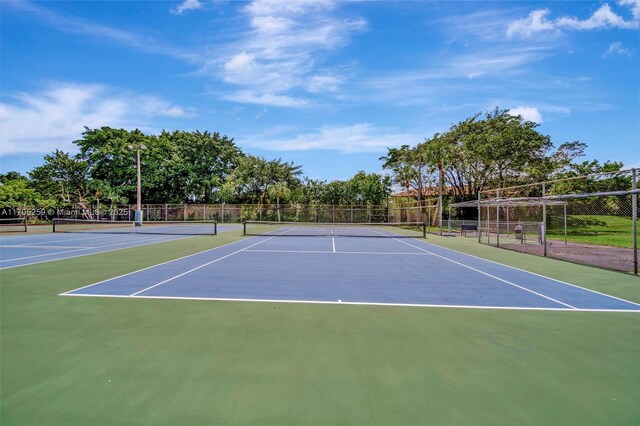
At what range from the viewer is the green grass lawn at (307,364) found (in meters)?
3.13

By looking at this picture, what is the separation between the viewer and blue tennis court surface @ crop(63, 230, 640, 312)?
698cm

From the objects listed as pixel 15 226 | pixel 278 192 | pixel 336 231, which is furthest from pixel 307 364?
pixel 278 192

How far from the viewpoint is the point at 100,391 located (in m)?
3.42

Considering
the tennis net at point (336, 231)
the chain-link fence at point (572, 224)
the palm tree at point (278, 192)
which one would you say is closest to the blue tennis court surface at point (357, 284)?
the chain-link fence at point (572, 224)

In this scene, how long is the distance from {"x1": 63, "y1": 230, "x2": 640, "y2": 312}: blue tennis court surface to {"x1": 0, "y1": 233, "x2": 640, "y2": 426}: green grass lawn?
581 millimetres

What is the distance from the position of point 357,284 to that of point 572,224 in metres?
24.6

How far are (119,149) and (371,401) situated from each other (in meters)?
50.6

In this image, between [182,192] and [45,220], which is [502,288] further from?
[45,220]

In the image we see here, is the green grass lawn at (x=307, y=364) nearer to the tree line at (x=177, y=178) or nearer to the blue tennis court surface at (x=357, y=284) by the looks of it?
the blue tennis court surface at (x=357, y=284)

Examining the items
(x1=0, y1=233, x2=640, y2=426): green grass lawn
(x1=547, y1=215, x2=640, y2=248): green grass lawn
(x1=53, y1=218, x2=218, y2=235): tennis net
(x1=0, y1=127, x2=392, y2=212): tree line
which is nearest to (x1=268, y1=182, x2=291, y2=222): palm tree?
(x1=0, y1=127, x2=392, y2=212): tree line

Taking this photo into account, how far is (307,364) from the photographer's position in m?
4.05

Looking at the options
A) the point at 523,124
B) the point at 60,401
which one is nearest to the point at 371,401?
the point at 60,401

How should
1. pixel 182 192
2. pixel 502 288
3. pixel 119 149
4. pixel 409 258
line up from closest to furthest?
pixel 502 288, pixel 409 258, pixel 119 149, pixel 182 192

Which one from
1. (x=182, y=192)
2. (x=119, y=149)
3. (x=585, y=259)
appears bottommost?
(x=585, y=259)
